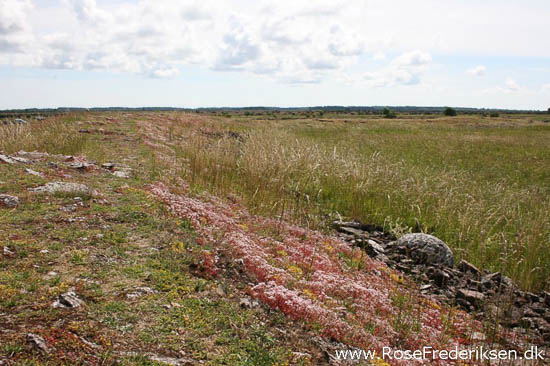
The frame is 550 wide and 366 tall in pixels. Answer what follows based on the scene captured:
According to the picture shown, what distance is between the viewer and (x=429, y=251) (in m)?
8.68

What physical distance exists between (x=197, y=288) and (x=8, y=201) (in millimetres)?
4510

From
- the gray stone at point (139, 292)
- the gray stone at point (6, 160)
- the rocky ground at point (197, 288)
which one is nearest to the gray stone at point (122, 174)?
the rocky ground at point (197, 288)

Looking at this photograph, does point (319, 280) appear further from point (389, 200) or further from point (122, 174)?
point (122, 174)

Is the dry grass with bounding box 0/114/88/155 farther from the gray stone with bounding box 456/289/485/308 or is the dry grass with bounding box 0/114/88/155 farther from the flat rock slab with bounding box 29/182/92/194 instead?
the gray stone with bounding box 456/289/485/308

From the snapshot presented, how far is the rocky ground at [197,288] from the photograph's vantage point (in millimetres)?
3822

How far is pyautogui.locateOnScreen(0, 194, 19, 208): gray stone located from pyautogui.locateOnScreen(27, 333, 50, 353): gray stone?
15.0 ft

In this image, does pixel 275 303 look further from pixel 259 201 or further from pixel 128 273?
pixel 259 201

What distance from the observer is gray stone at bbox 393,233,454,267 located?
8.59 metres

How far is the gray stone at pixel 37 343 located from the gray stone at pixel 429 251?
735 cm

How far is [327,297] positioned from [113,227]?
3.76 meters

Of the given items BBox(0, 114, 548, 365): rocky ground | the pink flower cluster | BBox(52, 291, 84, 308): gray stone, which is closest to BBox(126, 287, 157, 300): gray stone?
BBox(0, 114, 548, 365): rocky ground

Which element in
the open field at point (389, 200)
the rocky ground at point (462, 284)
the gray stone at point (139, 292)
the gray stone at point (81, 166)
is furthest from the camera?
the gray stone at point (81, 166)

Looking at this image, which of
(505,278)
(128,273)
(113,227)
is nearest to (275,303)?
(128,273)

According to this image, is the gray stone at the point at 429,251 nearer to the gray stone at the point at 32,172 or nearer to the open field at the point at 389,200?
the open field at the point at 389,200
